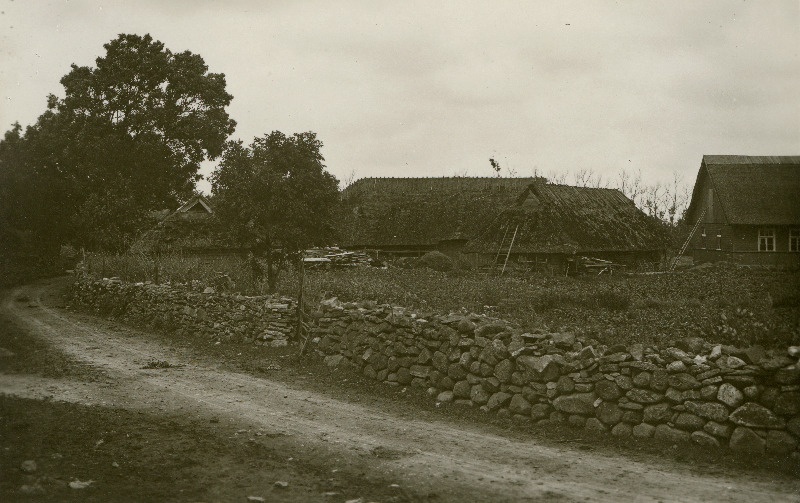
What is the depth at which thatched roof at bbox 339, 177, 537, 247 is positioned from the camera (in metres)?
45.6

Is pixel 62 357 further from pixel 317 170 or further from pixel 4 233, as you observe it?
pixel 4 233

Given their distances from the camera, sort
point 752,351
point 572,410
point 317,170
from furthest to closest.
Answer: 1. point 317,170
2. point 572,410
3. point 752,351

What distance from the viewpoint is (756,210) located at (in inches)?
1454

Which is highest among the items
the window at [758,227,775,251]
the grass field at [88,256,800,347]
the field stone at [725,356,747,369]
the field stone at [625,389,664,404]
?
the window at [758,227,775,251]

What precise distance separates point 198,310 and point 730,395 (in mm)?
15006

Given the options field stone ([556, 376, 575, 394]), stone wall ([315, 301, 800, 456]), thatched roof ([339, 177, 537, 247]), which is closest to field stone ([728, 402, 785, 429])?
stone wall ([315, 301, 800, 456])

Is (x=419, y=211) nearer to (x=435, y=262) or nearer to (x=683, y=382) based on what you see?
(x=435, y=262)

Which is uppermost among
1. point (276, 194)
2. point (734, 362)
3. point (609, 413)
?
point (276, 194)

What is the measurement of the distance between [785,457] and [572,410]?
9.28ft

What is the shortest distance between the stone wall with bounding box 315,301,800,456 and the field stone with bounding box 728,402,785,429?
1 cm

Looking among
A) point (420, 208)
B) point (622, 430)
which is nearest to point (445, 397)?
point (622, 430)

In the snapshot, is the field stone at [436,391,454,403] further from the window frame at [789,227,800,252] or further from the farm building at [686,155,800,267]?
the window frame at [789,227,800,252]

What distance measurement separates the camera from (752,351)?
845 centimetres

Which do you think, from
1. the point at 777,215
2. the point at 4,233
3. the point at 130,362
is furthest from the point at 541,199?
the point at 4,233
